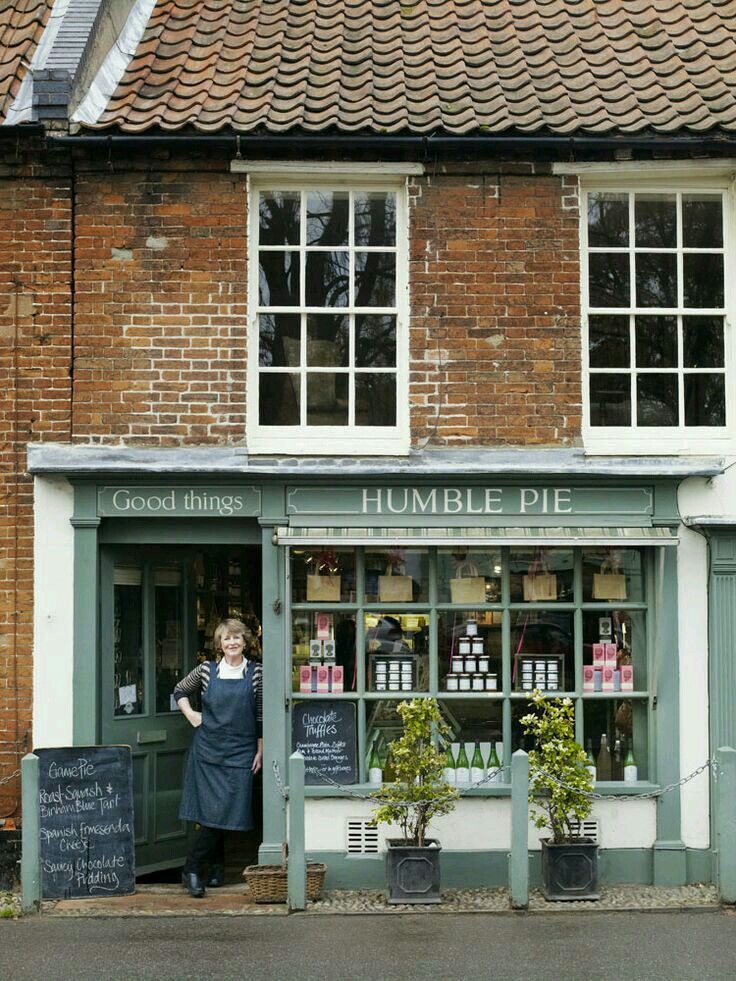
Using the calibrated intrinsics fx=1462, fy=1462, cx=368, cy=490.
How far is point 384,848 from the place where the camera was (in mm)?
10891

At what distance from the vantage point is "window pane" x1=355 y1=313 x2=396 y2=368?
11289mm

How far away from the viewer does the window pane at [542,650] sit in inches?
437

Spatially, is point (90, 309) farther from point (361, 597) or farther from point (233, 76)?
point (361, 597)

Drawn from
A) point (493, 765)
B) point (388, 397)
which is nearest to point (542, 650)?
point (493, 765)

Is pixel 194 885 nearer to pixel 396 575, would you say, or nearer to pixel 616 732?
pixel 396 575

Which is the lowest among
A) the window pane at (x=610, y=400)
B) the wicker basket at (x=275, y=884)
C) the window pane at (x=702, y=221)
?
the wicker basket at (x=275, y=884)

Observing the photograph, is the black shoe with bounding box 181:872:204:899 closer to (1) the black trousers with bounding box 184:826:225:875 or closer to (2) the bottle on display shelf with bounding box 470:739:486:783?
(1) the black trousers with bounding box 184:826:225:875

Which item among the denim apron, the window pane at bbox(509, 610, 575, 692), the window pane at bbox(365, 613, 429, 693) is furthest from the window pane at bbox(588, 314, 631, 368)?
the denim apron

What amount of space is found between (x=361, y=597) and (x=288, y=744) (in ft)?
4.04

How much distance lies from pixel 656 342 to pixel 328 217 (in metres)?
2.72

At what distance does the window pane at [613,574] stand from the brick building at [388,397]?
4 cm

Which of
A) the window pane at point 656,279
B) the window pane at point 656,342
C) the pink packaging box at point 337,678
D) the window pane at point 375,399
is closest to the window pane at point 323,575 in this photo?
the pink packaging box at point 337,678

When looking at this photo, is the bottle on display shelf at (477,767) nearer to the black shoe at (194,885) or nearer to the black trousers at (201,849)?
the black trousers at (201,849)

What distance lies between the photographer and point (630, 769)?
1104 cm
